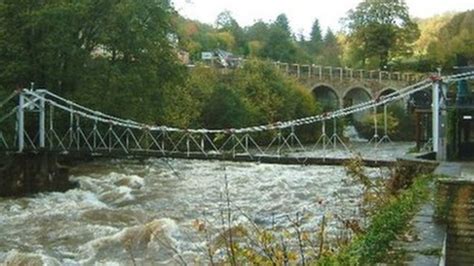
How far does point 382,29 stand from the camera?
5738cm

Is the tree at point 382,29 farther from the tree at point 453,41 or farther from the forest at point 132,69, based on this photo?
the forest at point 132,69

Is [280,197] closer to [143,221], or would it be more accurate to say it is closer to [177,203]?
[177,203]

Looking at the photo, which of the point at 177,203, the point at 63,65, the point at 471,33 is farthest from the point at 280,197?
the point at 471,33

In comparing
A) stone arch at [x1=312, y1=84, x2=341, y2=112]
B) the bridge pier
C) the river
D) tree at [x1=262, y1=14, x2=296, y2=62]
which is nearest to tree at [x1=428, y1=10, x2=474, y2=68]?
stone arch at [x1=312, y1=84, x2=341, y2=112]

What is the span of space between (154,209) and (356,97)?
149 ft

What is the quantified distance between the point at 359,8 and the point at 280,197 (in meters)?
45.4

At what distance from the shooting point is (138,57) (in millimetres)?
27516

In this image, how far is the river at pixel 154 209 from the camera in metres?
10.8

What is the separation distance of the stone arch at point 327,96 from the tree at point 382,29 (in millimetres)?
5496

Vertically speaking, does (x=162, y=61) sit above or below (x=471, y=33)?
below

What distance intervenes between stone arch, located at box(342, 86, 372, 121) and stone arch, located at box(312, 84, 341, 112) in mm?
830

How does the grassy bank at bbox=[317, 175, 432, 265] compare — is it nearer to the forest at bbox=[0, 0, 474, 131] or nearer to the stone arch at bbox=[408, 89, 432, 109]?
the stone arch at bbox=[408, 89, 432, 109]

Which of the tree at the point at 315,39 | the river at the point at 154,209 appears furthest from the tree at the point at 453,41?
the river at the point at 154,209

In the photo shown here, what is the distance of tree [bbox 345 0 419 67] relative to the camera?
58.1 metres
